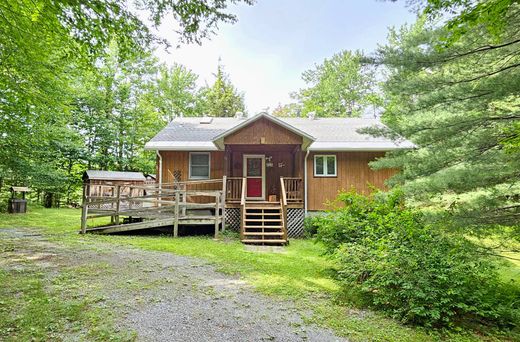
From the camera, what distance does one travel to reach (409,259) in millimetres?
4129

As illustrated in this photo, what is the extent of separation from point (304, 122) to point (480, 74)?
11.0 metres

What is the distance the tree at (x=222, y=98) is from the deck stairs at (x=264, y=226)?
61.1ft

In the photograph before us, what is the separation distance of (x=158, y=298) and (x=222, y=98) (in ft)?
81.7

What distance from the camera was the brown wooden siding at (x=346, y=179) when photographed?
38.4 ft

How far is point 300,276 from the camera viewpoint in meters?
5.46

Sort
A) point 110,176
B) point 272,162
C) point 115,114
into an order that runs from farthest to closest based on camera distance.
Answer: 1. point 115,114
2. point 110,176
3. point 272,162

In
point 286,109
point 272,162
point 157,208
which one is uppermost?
point 286,109

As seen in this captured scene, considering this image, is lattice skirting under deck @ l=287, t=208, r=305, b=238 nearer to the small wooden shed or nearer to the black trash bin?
the small wooden shed

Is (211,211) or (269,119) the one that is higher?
(269,119)

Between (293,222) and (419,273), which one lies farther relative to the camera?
(293,222)

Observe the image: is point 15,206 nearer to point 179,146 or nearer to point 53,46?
point 179,146

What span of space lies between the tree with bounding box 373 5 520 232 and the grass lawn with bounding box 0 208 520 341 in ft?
3.42

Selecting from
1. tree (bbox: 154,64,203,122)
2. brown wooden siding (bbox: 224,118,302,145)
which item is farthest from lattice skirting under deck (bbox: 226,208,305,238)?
tree (bbox: 154,64,203,122)

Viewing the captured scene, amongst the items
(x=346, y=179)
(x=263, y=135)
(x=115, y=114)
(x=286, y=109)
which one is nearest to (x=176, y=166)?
(x=263, y=135)
